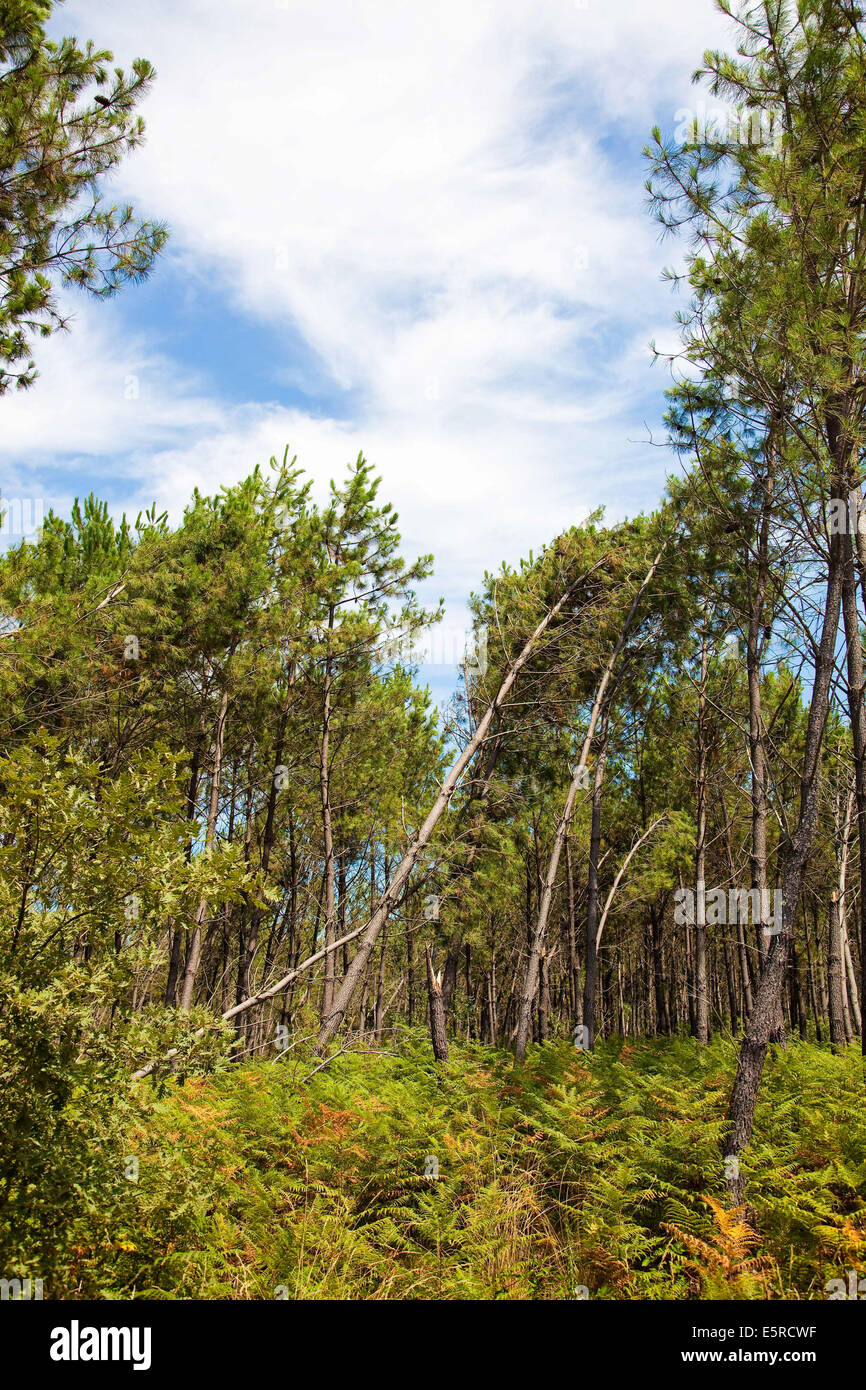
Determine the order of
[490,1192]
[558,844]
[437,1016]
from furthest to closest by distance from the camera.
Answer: [558,844], [437,1016], [490,1192]

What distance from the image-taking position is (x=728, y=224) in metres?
6.82

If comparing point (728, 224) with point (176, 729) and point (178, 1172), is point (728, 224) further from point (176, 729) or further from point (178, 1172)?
point (176, 729)

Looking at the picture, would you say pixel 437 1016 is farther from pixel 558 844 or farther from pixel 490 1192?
pixel 490 1192

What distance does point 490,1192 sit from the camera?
18.1 ft

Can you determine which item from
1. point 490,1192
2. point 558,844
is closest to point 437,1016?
point 558,844

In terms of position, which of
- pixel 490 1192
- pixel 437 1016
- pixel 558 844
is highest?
pixel 558 844

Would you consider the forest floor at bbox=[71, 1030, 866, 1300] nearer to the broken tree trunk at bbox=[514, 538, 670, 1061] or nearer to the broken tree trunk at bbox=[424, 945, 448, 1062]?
the broken tree trunk at bbox=[424, 945, 448, 1062]

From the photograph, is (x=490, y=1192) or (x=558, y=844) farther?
(x=558, y=844)

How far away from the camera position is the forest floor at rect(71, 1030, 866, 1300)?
4.39 metres

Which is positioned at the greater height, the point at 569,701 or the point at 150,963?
the point at 569,701

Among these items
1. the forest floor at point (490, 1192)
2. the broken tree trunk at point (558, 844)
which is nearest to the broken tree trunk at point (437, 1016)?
the forest floor at point (490, 1192)

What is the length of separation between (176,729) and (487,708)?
17.2 ft

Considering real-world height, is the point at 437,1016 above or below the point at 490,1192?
above
